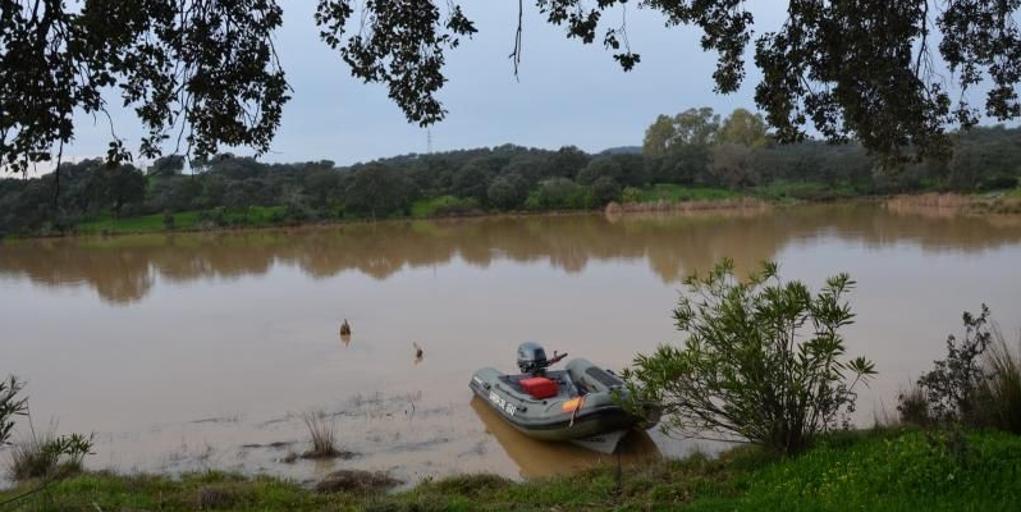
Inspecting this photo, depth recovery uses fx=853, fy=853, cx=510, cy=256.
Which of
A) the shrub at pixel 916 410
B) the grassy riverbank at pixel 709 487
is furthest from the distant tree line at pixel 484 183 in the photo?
the shrub at pixel 916 410

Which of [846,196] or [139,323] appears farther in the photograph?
[846,196]

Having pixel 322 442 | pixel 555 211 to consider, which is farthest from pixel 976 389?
pixel 555 211

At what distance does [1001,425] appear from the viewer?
18.6 feet

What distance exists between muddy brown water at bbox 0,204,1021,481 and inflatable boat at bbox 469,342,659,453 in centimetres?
23

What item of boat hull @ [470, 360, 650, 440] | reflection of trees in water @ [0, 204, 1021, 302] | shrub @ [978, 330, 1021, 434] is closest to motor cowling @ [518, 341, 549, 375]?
boat hull @ [470, 360, 650, 440]

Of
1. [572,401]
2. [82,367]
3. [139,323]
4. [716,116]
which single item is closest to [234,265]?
[139,323]

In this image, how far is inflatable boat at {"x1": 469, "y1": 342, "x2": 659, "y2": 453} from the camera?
27.8 ft

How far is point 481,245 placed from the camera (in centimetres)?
3600

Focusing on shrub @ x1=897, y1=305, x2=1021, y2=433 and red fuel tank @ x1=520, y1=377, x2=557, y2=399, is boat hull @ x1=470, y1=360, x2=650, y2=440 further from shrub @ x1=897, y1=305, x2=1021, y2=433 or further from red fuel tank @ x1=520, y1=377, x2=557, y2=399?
shrub @ x1=897, y1=305, x2=1021, y2=433

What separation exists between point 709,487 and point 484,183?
55.9m

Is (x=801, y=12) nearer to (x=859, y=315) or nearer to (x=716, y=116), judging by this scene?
(x=859, y=315)

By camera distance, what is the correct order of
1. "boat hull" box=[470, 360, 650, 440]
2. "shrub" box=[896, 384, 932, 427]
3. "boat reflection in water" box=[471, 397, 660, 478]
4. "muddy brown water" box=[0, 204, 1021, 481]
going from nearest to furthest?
1. "shrub" box=[896, 384, 932, 427]
2. "boat reflection in water" box=[471, 397, 660, 478]
3. "boat hull" box=[470, 360, 650, 440]
4. "muddy brown water" box=[0, 204, 1021, 481]

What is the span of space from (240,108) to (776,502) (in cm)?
367

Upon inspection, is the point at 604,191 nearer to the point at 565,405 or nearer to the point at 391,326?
the point at 391,326
